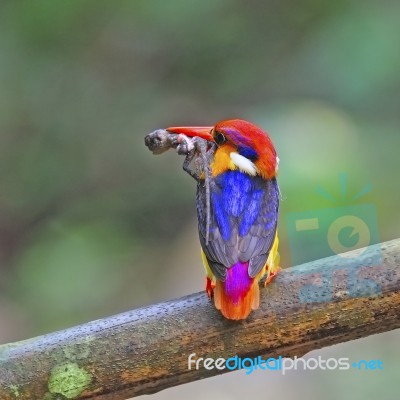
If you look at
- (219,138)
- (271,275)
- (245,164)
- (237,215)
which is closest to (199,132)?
(219,138)

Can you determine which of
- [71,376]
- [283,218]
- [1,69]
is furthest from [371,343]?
[1,69]

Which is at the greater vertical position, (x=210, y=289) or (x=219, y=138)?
(x=219, y=138)

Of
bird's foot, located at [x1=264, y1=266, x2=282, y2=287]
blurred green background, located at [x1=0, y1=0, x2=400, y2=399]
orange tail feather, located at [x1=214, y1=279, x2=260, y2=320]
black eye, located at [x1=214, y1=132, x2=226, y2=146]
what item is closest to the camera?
orange tail feather, located at [x1=214, y1=279, x2=260, y2=320]

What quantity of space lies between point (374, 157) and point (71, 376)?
2.52 meters

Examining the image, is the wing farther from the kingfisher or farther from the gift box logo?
the gift box logo

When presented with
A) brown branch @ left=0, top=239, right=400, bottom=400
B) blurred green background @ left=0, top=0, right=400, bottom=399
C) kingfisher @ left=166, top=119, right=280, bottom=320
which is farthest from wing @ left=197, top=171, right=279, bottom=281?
blurred green background @ left=0, top=0, right=400, bottom=399

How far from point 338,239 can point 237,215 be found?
656 millimetres

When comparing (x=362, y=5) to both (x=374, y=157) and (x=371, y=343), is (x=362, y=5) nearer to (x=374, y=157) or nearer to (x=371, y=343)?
(x=374, y=157)

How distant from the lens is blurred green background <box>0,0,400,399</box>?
14.0 feet

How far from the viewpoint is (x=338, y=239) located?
2.73 m

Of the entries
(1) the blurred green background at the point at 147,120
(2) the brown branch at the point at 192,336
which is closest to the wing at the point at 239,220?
(2) the brown branch at the point at 192,336

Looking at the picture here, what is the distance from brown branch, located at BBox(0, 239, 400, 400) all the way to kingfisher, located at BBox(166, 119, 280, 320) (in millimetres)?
67

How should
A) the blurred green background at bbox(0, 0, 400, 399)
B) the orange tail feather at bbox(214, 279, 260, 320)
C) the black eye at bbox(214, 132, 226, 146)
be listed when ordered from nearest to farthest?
1. the orange tail feather at bbox(214, 279, 260, 320)
2. the black eye at bbox(214, 132, 226, 146)
3. the blurred green background at bbox(0, 0, 400, 399)

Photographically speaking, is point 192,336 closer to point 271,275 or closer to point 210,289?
point 210,289
